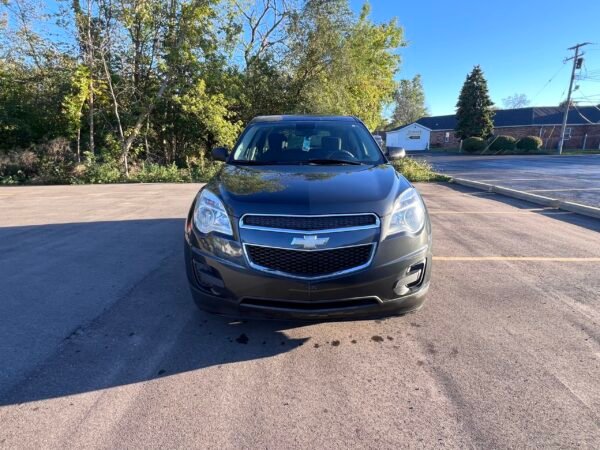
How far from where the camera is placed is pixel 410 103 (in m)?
83.5

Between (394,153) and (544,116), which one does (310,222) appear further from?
(544,116)

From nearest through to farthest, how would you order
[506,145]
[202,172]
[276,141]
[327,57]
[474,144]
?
[276,141] < [202,172] < [327,57] < [506,145] < [474,144]

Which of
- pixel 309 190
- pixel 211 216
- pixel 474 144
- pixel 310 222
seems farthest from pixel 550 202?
pixel 474 144

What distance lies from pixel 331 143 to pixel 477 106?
4752 centimetres

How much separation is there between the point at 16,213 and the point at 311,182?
7.79 m

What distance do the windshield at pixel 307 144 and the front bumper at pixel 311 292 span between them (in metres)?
1.51

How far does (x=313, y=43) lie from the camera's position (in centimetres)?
1747

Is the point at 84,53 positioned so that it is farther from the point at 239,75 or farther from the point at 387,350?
the point at 387,350

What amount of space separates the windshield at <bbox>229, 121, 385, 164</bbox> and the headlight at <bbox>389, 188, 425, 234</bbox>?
98 cm

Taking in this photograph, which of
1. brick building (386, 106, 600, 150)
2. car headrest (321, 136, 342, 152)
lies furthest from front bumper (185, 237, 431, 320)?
brick building (386, 106, 600, 150)

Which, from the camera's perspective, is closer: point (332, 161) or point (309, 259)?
point (309, 259)

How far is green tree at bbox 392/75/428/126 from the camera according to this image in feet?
273

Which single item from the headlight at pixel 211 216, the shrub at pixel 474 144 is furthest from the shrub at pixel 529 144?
the headlight at pixel 211 216

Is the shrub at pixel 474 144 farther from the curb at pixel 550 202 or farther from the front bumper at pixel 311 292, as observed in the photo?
the front bumper at pixel 311 292
